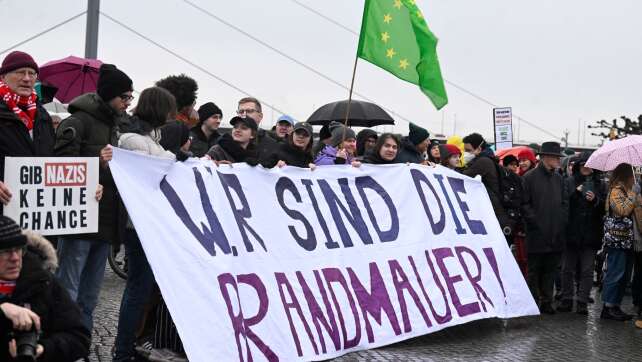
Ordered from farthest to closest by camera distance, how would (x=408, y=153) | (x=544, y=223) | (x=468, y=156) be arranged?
(x=468, y=156) → (x=544, y=223) → (x=408, y=153)

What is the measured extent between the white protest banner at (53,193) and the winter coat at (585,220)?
6.73 meters

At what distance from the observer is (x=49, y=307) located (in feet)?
12.6

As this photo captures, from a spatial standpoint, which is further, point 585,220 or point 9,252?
point 585,220

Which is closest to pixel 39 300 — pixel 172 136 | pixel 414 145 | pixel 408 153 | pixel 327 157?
pixel 172 136

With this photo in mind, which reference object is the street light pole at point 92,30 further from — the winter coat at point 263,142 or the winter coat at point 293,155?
the winter coat at point 293,155

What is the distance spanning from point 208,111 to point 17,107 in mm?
3188

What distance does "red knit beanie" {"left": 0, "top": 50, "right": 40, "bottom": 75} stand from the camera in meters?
5.72

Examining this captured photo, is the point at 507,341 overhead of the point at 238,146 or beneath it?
beneath

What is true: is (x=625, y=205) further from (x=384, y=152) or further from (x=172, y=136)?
(x=172, y=136)

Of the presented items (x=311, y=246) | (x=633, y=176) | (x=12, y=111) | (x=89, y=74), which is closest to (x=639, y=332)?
(x=633, y=176)

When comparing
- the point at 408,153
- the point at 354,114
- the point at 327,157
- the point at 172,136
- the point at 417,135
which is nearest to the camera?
the point at 172,136

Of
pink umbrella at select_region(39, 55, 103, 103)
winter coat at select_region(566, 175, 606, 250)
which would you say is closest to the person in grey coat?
winter coat at select_region(566, 175, 606, 250)

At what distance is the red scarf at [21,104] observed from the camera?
5.71 m

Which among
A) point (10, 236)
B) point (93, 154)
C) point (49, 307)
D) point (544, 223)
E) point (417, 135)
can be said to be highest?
point (417, 135)
